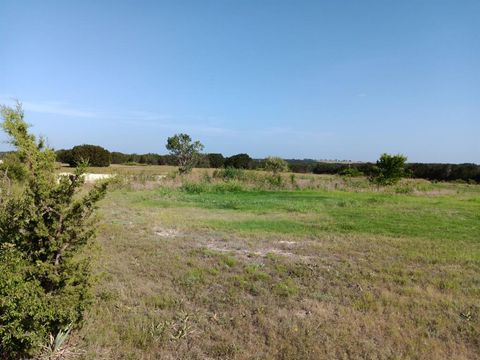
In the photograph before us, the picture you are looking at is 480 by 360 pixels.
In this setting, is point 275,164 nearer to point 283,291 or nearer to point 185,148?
point 185,148

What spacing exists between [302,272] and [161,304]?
257 centimetres

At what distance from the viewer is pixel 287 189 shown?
2670 centimetres

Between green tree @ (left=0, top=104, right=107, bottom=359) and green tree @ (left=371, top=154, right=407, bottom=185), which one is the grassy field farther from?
green tree @ (left=371, top=154, right=407, bottom=185)

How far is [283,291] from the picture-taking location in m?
5.43

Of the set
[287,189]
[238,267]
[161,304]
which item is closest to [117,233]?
[238,267]

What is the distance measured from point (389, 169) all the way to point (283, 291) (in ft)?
81.9

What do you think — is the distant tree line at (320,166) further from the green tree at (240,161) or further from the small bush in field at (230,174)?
the small bush in field at (230,174)

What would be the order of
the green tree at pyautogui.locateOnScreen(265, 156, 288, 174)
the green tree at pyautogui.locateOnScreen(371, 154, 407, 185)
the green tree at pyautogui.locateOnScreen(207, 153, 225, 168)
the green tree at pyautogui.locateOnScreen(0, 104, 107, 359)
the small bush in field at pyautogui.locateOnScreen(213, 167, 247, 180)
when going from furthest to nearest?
the green tree at pyautogui.locateOnScreen(207, 153, 225, 168) < the green tree at pyautogui.locateOnScreen(265, 156, 288, 174) < the small bush in field at pyautogui.locateOnScreen(213, 167, 247, 180) < the green tree at pyautogui.locateOnScreen(371, 154, 407, 185) < the green tree at pyautogui.locateOnScreen(0, 104, 107, 359)

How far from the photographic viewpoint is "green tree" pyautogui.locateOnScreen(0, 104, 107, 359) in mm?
3186

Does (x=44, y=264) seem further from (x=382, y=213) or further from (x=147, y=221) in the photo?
(x=382, y=213)

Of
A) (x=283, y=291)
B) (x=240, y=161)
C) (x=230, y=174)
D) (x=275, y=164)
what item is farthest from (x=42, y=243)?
(x=240, y=161)

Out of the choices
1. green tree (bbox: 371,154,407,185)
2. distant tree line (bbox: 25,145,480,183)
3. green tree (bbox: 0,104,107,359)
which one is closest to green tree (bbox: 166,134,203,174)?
distant tree line (bbox: 25,145,480,183)

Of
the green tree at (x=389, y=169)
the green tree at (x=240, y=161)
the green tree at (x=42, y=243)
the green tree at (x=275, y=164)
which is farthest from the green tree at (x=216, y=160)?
the green tree at (x=42, y=243)

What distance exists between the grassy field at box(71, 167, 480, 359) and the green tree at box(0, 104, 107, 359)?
0.40m
